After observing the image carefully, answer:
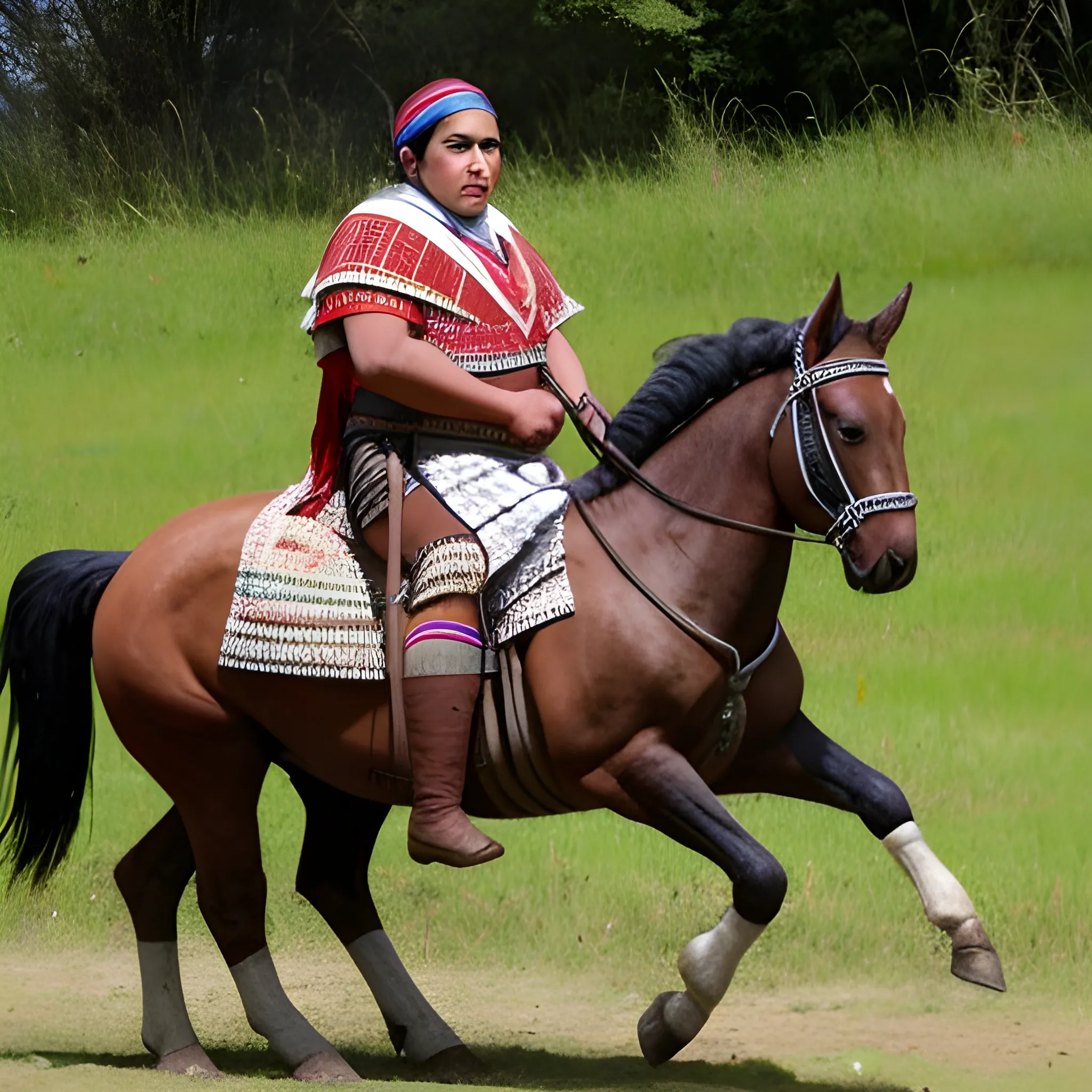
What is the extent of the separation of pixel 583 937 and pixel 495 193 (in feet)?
22.9

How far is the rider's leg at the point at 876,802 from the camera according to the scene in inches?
178

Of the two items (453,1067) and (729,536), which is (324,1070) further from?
(729,536)

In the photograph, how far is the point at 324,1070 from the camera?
5301 mm

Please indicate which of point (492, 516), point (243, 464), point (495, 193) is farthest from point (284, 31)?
point (492, 516)

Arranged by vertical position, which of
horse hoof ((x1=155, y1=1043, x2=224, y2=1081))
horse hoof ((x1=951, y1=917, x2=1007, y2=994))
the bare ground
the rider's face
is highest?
the rider's face

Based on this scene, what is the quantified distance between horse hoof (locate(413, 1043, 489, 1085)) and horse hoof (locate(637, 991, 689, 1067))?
33.1 inches

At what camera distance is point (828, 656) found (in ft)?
26.8

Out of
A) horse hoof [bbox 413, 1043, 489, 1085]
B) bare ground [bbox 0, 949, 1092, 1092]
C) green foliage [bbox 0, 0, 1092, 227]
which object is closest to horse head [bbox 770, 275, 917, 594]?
bare ground [bbox 0, 949, 1092, 1092]

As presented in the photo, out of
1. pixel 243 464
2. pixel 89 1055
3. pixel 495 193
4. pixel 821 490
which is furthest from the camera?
pixel 495 193

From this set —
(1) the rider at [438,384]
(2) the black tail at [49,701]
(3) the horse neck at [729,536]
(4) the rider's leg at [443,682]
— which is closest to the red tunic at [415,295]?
(1) the rider at [438,384]

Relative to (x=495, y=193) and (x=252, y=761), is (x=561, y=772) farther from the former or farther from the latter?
(x=495, y=193)

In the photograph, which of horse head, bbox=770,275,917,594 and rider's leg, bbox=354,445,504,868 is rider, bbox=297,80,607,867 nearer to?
rider's leg, bbox=354,445,504,868

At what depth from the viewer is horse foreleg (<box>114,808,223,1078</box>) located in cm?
554

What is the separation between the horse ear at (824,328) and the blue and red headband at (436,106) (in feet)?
3.57
